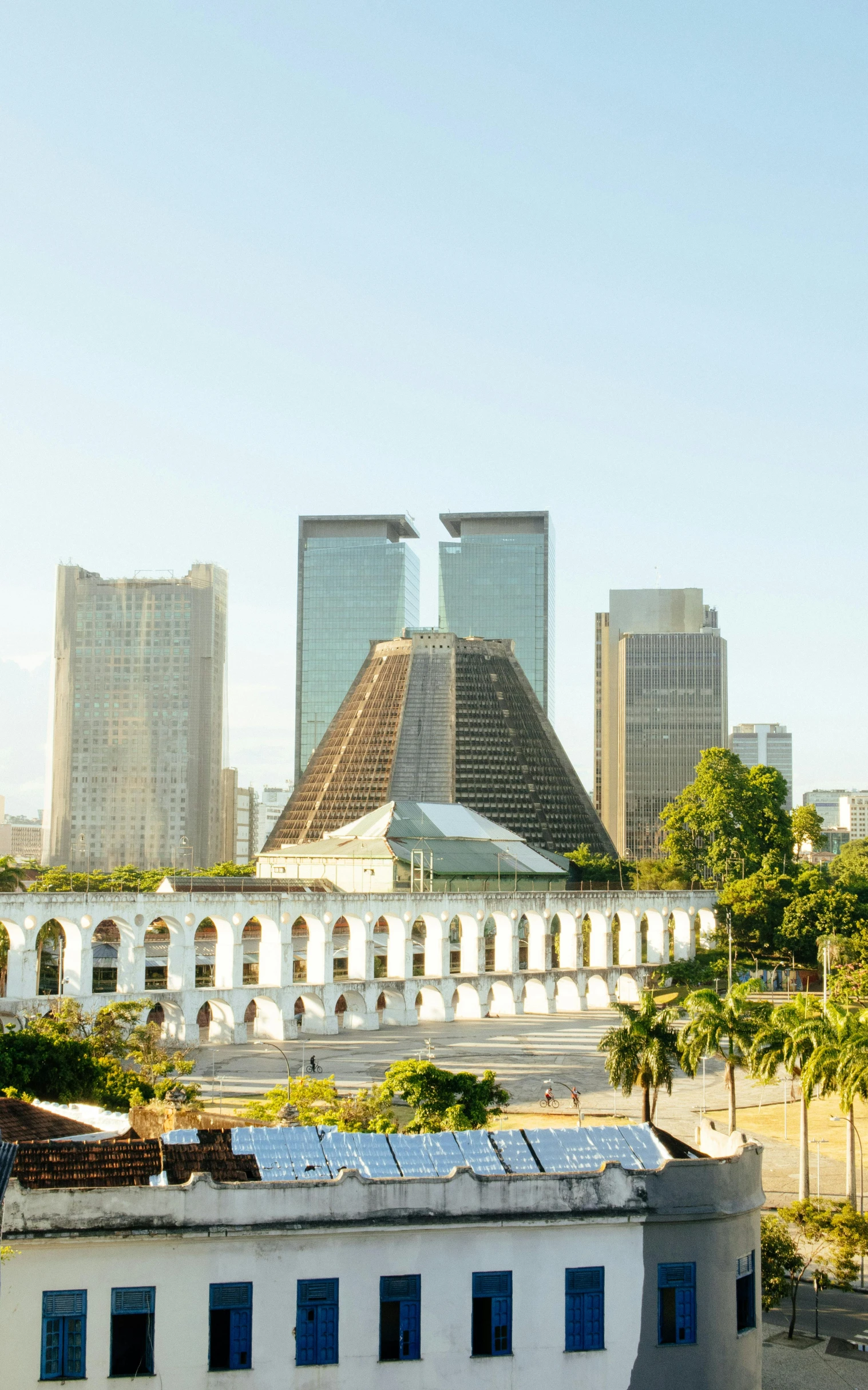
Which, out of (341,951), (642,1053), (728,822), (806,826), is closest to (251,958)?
(341,951)

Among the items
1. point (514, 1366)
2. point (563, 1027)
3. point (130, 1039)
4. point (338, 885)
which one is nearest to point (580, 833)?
point (338, 885)

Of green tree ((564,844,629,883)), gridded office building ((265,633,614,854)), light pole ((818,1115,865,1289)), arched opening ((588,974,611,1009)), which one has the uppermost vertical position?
gridded office building ((265,633,614,854))

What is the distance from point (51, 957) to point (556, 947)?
39920 mm

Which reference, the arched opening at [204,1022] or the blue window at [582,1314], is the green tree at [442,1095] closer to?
the blue window at [582,1314]

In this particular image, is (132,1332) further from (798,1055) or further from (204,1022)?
(204,1022)

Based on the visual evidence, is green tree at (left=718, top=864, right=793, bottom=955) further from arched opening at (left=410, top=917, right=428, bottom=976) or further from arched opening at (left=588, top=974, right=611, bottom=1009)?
arched opening at (left=410, top=917, right=428, bottom=976)

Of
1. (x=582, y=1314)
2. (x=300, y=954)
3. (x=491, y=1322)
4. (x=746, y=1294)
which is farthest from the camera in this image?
(x=300, y=954)

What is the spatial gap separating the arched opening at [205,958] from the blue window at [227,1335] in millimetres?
60531

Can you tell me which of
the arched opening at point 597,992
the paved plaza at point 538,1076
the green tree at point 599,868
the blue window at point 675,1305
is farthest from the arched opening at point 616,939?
the blue window at point 675,1305

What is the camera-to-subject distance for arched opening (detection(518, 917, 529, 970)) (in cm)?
10512

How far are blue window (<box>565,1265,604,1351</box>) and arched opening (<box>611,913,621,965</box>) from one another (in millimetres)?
87054

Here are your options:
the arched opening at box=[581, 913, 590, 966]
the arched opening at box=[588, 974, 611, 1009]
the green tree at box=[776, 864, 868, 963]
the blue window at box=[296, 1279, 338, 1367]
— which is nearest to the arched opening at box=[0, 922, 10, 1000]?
the arched opening at box=[588, 974, 611, 1009]

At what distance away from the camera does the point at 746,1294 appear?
2133 cm

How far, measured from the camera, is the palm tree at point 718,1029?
151ft
